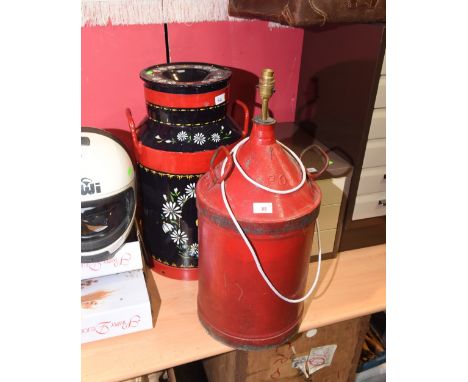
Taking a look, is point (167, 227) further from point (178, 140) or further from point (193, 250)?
point (178, 140)

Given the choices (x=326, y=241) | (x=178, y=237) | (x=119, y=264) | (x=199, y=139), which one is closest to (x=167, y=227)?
(x=178, y=237)

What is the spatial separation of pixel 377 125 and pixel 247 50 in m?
0.47

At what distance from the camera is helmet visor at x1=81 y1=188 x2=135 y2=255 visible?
94 centimetres

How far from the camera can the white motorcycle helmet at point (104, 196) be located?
0.91m

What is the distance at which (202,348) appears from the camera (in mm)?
938

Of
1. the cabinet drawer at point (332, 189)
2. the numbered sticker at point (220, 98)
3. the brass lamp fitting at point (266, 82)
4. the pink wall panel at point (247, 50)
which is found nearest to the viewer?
the brass lamp fitting at point (266, 82)

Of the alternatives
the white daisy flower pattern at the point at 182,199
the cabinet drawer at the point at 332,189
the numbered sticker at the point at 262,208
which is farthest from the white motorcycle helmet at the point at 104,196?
the cabinet drawer at the point at 332,189

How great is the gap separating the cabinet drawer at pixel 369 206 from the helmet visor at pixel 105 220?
629mm

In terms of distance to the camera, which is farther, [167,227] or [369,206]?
[369,206]

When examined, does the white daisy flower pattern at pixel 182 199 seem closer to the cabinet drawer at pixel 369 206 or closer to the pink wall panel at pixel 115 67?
the pink wall panel at pixel 115 67

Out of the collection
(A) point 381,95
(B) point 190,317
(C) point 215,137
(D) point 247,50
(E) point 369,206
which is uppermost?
(D) point 247,50

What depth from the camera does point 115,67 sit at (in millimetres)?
1144

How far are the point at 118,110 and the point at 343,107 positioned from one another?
0.64m
